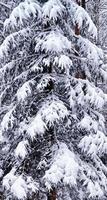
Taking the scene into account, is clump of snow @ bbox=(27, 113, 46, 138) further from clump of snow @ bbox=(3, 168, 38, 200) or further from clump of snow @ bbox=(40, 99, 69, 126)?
clump of snow @ bbox=(3, 168, 38, 200)

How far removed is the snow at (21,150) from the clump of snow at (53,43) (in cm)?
259

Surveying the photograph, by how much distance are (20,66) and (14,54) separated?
403 millimetres

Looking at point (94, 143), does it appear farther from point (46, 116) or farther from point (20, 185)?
point (20, 185)

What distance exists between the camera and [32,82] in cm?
1127

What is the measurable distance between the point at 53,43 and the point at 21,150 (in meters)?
2.98

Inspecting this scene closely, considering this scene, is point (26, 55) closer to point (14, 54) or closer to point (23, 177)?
point (14, 54)

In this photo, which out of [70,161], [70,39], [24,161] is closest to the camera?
[70,161]

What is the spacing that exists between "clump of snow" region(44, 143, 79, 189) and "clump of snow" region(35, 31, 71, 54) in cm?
284

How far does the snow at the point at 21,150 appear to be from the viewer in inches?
418

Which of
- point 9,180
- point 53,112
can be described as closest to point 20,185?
point 9,180

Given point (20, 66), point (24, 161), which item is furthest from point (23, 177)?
point (20, 66)

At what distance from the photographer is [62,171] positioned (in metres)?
10.7

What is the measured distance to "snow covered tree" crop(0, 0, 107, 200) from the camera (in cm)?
1077

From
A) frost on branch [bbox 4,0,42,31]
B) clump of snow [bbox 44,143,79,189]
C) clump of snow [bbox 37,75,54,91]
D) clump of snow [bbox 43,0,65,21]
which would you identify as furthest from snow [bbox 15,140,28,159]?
clump of snow [bbox 43,0,65,21]
